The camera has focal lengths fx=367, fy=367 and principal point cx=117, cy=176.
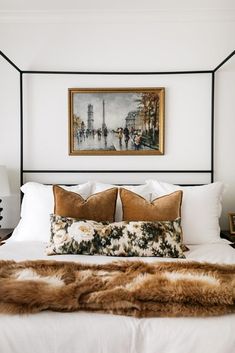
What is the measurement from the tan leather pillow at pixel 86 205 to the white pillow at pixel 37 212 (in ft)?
0.48

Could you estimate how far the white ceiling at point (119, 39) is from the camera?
3148 mm

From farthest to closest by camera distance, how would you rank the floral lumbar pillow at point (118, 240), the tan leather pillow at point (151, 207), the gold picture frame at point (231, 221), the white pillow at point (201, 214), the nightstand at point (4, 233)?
the gold picture frame at point (231, 221) < the nightstand at point (4, 233) < the white pillow at point (201, 214) < the tan leather pillow at point (151, 207) < the floral lumbar pillow at point (118, 240)

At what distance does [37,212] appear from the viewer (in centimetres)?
266

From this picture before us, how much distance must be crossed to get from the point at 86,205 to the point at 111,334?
123 cm

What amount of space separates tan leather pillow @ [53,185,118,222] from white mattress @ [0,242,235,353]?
1.11 m

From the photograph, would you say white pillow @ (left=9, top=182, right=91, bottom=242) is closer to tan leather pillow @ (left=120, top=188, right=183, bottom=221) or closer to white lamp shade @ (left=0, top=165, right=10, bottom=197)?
white lamp shade @ (left=0, top=165, right=10, bottom=197)

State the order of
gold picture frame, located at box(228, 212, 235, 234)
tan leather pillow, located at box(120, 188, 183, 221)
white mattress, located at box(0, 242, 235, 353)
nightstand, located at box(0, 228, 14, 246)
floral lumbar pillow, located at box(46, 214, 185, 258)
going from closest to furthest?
white mattress, located at box(0, 242, 235, 353), floral lumbar pillow, located at box(46, 214, 185, 258), tan leather pillow, located at box(120, 188, 183, 221), nightstand, located at box(0, 228, 14, 246), gold picture frame, located at box(228, 212, 235, 234)

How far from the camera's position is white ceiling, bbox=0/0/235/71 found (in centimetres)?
315

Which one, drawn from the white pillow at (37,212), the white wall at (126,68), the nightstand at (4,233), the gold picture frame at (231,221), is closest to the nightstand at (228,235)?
the gold picture frame at (231,221)

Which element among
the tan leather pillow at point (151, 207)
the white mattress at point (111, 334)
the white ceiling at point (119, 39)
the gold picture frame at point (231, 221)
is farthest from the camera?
the white ceiling at point (119, 39)

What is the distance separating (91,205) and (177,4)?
180 cm

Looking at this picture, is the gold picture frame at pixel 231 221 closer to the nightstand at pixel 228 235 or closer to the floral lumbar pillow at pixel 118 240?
the nightstand at pixel 228 235

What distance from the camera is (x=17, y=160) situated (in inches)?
126

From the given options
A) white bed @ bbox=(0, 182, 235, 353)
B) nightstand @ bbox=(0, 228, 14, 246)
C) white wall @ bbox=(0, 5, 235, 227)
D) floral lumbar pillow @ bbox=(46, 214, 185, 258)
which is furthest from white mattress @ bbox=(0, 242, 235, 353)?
white wall @ bbox=(0, 5, 235, 227)
